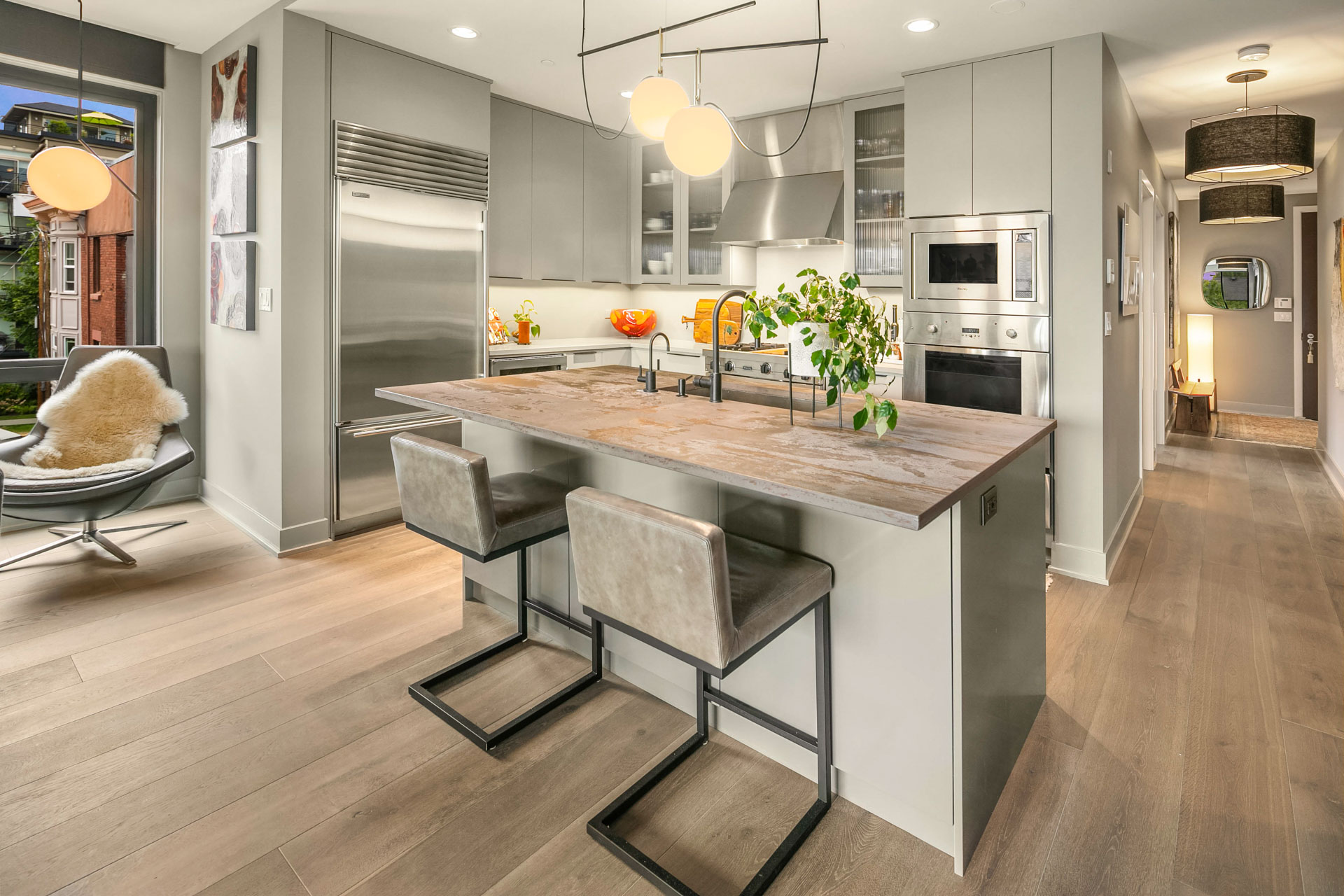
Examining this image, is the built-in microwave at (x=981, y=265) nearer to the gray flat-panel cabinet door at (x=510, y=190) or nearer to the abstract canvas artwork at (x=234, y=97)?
the gray flat-panel cabinet door at (x=510, y=190)

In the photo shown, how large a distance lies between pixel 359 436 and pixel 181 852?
2.48 m

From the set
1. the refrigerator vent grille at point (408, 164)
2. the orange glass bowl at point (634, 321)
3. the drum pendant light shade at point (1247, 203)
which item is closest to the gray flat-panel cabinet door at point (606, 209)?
the orange glass bowl at point (634, 321)

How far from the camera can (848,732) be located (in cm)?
181

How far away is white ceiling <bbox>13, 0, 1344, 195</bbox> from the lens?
3107 millimetres

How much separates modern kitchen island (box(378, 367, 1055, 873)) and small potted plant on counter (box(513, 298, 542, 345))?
298cm

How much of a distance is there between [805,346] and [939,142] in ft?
8.05

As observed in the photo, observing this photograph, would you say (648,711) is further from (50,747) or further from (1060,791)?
(50,747)

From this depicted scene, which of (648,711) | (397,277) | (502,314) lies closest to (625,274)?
(502,314)

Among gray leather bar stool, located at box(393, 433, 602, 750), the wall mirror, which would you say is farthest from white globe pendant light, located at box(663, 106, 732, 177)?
the wall mirror

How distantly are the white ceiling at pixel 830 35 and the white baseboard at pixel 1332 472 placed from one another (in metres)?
2.47

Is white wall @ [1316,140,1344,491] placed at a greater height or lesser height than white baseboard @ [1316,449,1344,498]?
greater

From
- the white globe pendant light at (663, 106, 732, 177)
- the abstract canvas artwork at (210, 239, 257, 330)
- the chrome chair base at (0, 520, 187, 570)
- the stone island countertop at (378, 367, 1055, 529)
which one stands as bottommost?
the chrome chair base at (0, 520, 187, 570)

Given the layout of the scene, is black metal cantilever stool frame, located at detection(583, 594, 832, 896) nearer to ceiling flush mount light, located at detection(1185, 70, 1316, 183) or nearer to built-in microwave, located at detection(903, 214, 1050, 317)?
built-in microwave, located at detection(903, 214, 1050, 317)

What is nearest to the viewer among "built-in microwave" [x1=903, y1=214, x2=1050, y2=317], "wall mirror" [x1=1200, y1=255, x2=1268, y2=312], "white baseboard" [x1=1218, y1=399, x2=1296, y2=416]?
"built-in microwave" [x1=903, y1=214, x2=1050, y2=317]
